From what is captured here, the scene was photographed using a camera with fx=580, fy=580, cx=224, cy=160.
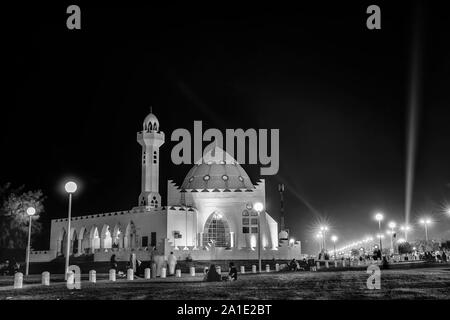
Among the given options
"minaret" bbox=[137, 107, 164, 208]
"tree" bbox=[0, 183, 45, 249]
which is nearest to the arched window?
"minaret" bbox=[137, 107, 164, 208]

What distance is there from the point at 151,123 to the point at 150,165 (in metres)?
5.46

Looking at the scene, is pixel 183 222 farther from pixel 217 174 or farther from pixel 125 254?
pixel 217 174

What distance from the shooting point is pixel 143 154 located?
222ft

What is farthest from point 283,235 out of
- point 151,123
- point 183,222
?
point 151,123

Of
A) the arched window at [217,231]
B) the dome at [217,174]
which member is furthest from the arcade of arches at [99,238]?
the dome at [217,174]

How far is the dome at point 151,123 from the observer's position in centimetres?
6869

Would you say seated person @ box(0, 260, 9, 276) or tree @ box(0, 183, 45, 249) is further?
tree @ box(0, 183, 45, 249)

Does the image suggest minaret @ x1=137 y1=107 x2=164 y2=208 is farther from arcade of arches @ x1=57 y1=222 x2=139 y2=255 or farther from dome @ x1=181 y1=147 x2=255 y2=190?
dome @ x1=181 y1=147 x2=255 y2=190

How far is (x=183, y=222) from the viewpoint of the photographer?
62844 mm

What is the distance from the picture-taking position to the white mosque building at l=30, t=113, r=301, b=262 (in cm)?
6125

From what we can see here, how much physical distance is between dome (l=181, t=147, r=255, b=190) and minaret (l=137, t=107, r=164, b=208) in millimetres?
7173
